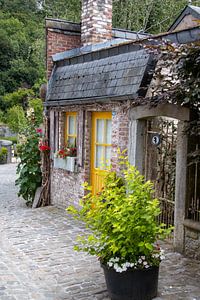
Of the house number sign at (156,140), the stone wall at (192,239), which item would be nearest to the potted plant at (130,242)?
the stone wall at (192,239)

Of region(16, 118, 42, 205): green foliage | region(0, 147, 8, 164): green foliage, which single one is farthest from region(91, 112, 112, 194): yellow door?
region(0, 147, 8, 164): green foliage

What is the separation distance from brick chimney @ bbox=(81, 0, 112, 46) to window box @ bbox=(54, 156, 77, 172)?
9.53 ft

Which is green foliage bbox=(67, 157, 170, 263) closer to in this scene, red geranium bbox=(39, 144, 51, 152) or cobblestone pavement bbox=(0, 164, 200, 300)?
cobblestone pavement bbox=(0, 164, 200, 300)

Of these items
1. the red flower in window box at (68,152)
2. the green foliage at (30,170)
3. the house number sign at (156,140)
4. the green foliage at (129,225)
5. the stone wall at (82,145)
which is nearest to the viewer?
the green foliage at (129,225)

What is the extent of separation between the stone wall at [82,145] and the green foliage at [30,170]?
51 centimetres

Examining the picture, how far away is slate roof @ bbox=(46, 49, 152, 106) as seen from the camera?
272 inches

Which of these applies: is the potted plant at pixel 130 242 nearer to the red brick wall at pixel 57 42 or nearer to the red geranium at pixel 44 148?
the red geranium at pixel 44 148

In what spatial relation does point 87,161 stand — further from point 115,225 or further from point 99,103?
point 115,225

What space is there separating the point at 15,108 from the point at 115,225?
27.5m

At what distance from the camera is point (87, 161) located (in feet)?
28.0

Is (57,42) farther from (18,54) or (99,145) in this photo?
(18,54)

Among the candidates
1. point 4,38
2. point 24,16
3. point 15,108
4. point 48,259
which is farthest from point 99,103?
point 24,16

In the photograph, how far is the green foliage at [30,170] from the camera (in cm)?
1006

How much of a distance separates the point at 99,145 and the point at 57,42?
129 inches
